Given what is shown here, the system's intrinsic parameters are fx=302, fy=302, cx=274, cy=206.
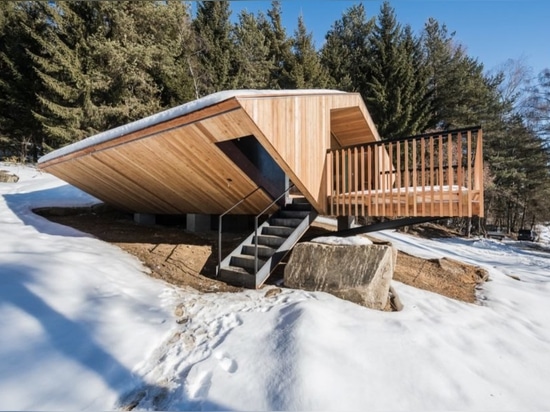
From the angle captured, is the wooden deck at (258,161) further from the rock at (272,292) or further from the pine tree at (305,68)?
the pine tree at (305,68)

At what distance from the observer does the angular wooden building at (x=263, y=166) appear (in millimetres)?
4121

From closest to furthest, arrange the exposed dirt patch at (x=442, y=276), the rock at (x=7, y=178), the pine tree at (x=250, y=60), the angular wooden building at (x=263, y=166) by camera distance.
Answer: the angular wooden building at (x=263, y=166)
the exposed dirt patch at (x=442, y=276)
the rock at (x=7, y=178)
the pine tree at (x=250, y=60)

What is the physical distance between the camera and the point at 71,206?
865 centimetres

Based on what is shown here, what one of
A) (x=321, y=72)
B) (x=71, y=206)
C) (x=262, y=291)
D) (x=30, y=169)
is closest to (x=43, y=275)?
(x=262, y=291)

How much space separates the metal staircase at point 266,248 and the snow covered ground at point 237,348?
17.0 inches

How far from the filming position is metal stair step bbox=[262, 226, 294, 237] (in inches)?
216

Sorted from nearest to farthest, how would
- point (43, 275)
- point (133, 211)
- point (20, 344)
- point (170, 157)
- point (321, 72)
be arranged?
point (20, 344) < point (43, 275) < point (170, 157) < point (133, 211) < point (321, 72)

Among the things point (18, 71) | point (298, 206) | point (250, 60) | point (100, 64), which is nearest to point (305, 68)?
point (250, 60)

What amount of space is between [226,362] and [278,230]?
317cm

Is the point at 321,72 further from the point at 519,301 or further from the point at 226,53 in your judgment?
the point at 519,301

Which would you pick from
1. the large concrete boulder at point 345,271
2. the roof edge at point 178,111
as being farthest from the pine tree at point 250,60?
the large concrete boulder at point 345,271

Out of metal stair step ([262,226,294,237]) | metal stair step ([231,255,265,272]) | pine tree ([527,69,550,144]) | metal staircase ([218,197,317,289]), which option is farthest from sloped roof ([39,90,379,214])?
pine tree ([527,69,550,144])

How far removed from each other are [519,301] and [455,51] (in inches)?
831

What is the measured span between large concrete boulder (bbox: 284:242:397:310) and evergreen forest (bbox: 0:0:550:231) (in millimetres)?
13510
